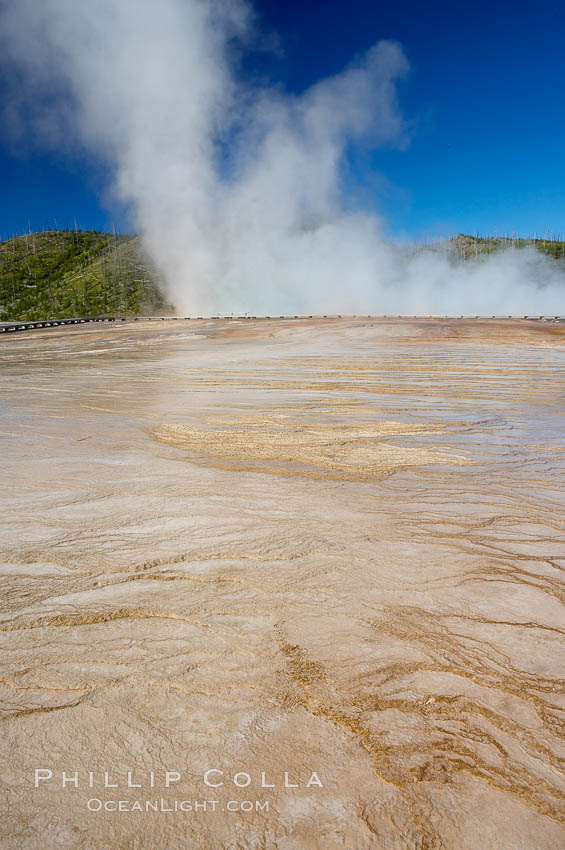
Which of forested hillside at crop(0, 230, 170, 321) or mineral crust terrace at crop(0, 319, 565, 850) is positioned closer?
mineral crust terrace at crop(0, 319, 565, 850)

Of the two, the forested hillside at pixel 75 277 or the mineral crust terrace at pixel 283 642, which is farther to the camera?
the forested hillside at pixel 75 277

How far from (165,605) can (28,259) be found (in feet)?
203

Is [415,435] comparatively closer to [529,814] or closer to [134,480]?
[134,480]

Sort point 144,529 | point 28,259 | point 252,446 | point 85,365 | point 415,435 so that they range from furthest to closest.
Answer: point 28,259, point 85,365, point 415,435, point 252,446, point 144,529

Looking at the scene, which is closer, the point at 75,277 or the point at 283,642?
the point at 283,642

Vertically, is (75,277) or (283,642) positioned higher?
(75,277)

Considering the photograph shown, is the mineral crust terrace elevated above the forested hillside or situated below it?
below

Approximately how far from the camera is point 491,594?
6.51ft

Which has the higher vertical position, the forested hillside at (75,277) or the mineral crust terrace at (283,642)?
the forested hillside at (75,277)

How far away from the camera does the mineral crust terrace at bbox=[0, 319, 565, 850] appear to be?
3.86 feet

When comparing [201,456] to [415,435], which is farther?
[415,435]

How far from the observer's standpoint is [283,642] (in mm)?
1711

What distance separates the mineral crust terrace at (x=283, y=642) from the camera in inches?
46.3

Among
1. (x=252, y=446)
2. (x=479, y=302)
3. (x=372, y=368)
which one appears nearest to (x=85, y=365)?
(x=372, y=368)
